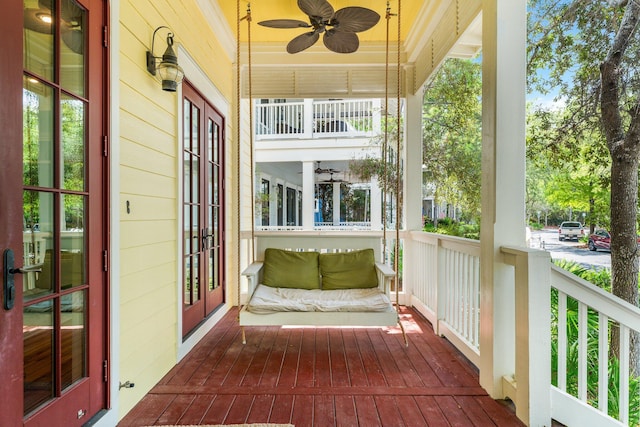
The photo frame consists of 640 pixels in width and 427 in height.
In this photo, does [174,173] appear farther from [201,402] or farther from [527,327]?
[527,327]

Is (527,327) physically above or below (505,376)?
above

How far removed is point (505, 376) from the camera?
7.08ft

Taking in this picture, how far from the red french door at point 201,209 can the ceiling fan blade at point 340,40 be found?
1292 mm

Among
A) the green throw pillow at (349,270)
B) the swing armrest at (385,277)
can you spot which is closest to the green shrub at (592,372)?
the swing armrest at (385,277)

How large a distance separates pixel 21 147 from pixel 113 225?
0.63m

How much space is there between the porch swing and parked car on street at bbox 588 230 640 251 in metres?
1.90

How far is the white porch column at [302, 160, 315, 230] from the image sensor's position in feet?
→ 23.0

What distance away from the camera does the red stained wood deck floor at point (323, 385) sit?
6.47ft

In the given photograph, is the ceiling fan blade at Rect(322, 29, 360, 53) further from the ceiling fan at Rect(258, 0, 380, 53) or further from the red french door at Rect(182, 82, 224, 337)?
the red french door at Rect(182, 82, 224, 337)

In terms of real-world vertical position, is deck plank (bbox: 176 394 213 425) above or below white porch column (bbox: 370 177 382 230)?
below

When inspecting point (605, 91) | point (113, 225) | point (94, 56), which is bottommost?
point (113, 225)

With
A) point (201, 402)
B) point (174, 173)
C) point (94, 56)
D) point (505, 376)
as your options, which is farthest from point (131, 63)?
point (505, 376)

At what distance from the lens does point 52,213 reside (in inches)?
60.8

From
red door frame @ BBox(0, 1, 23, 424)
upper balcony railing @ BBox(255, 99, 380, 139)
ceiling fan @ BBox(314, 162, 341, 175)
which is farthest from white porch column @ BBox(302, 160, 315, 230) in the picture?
red door frame @ BBox(0, 1, 23, 424)
